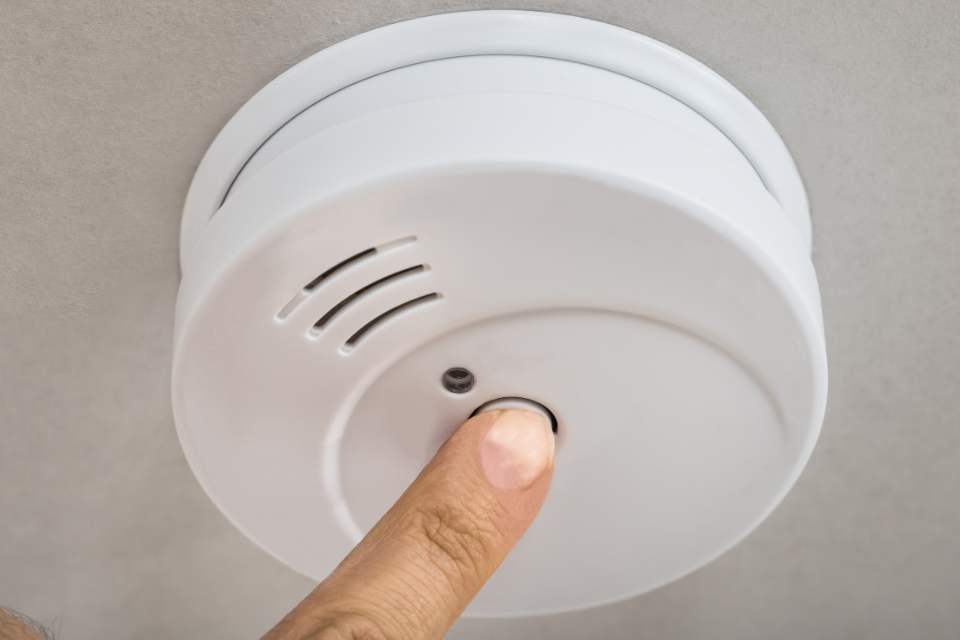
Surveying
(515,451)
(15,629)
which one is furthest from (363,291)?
(15,629)

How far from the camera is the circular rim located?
684 mm

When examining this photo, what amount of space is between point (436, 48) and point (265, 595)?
2.07 feet

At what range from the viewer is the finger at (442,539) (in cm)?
58

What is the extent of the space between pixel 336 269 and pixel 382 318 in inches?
1.9

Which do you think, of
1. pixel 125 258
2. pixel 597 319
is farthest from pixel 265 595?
pixel 597 319

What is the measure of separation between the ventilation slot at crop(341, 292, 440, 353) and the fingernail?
98 millimetres

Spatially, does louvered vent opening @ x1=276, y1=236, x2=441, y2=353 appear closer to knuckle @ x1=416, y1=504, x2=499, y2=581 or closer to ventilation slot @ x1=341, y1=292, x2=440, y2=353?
ventilation slot @ x1=341, y1=292, x2=440, y2=353

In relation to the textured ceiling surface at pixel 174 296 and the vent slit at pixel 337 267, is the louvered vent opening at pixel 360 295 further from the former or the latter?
the textured ceiling surface at pixel 174 296

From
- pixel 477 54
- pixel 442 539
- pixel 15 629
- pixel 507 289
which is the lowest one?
pixel 15 629

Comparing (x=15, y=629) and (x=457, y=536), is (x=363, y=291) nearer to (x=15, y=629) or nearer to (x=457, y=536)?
(x=457, y=536)

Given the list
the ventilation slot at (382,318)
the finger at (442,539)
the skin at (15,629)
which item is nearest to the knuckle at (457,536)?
the finger at (442,539)

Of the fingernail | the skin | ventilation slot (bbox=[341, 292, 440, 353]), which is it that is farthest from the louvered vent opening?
the skin

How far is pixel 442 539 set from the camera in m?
0.65

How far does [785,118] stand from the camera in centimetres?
76
